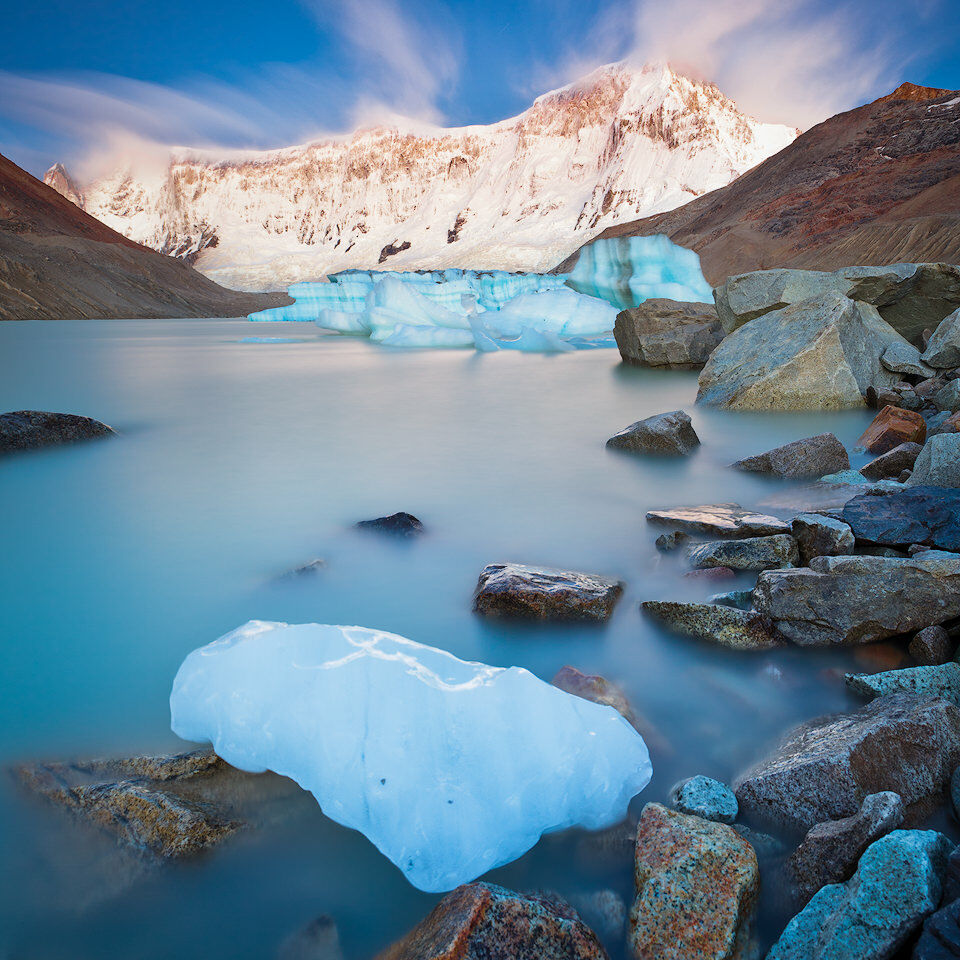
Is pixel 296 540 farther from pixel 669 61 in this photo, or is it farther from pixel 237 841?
pixel 669 61

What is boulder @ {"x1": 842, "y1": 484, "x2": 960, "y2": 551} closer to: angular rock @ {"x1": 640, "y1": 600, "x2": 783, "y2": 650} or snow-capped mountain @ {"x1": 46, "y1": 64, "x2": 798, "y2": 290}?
angular rock @ {"x1": 640, "y1": 600, "x2": 783, "y2": 650}

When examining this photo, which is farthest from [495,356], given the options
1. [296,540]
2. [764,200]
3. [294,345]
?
[764,200]

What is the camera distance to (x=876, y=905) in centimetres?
85

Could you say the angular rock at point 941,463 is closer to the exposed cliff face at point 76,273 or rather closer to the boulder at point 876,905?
the boulder at point 876,905

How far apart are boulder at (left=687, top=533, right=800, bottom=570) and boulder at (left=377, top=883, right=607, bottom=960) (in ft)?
4.68

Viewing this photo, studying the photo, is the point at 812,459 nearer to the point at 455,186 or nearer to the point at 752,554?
the point at 752,554

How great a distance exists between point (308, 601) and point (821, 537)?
1621mm

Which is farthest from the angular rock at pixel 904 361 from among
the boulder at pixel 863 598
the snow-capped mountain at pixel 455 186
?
the snow-capped mountain at pixel 455 186

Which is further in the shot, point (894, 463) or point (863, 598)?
point (894, 463)

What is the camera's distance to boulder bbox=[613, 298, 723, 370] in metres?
8.30

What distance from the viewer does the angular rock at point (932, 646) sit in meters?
1.60

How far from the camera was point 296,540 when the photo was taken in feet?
8.57

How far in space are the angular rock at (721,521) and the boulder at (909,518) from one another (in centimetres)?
23

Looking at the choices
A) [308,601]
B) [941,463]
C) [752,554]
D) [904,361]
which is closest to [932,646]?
[752,554]
